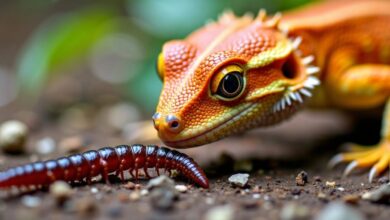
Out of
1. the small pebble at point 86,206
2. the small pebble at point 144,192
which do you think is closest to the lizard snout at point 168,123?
the small pebble at point 144,192

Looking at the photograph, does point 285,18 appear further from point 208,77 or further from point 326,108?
point 208,77

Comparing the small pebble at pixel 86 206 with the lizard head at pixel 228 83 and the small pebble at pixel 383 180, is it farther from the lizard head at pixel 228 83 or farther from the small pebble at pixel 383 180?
the small pebble at pixel 383 180

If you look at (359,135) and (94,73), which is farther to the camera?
(94,73)

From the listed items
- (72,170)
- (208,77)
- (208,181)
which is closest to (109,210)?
(72,170)

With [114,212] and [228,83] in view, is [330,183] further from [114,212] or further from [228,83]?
[114,212]

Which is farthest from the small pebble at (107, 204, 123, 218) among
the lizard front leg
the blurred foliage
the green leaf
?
the blurred foliage

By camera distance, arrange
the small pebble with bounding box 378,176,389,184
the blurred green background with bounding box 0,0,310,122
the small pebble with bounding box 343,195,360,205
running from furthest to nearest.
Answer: the blurred green background with bounding box 0,0,310,122 → the small pebble with bounding box 378,176,389,184 → the small pebble with bounding box 343,195,360,205

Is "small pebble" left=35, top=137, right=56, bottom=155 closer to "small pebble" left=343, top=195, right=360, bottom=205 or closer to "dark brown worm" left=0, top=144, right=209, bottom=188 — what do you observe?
"dark brown worm" left=0, top=144, right=209, bottom=188
